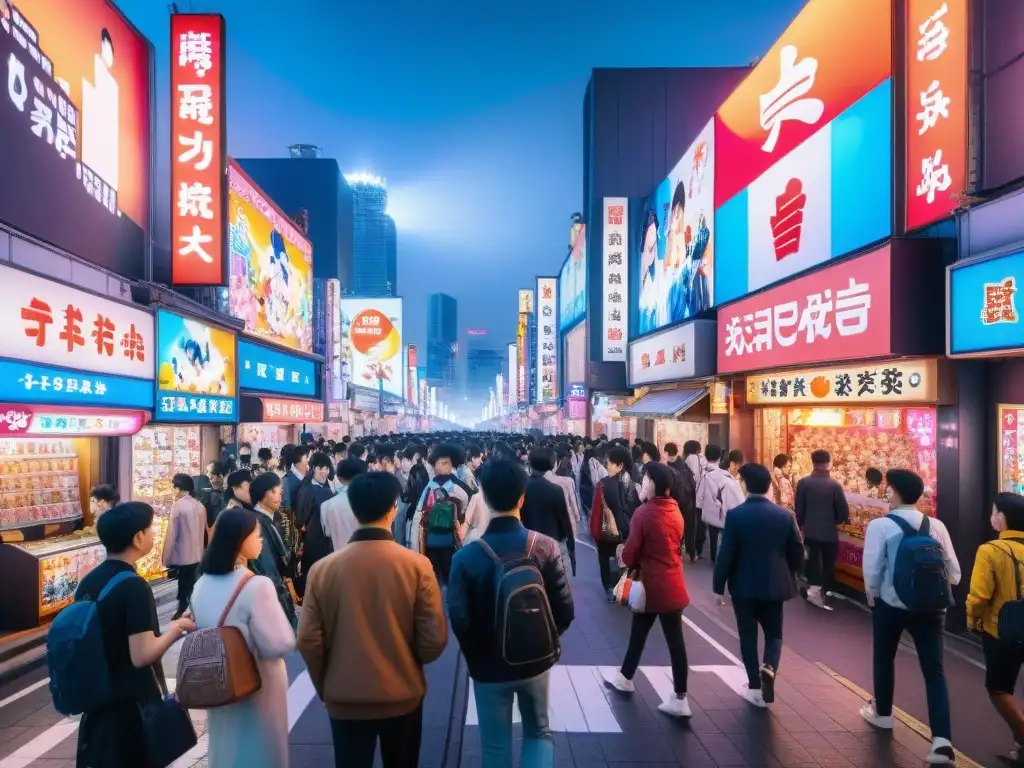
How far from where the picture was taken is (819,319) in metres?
8.77

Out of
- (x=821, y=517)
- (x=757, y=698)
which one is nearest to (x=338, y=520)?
(x=757, y=698)

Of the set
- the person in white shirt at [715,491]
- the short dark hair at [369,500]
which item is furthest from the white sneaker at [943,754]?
the person in white shirt at [715,491]

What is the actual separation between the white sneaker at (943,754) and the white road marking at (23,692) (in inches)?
305

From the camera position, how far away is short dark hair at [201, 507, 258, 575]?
10.1ft

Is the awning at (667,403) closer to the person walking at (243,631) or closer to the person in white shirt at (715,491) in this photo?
the person in white shirt at (715,491)

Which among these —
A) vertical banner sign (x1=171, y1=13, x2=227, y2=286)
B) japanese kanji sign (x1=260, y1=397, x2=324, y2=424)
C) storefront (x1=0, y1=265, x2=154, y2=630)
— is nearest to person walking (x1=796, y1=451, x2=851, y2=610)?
storefront (x1=0, y1=265, x2=154, y2=630)

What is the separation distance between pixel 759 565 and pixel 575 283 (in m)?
31.9

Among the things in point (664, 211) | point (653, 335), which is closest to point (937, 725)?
point (653, 335)

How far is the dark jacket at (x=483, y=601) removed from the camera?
10.8 ft

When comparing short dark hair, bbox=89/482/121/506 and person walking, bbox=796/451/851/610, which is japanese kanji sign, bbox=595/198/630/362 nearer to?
person walking, bbox=796/451/851/610

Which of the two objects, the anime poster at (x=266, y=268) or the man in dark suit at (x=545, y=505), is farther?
the anime poster at (x=266, y=268)

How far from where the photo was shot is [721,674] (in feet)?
20.0

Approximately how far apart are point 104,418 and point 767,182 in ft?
37.5

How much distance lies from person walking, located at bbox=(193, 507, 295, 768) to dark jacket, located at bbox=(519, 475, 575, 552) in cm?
434
